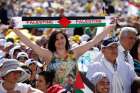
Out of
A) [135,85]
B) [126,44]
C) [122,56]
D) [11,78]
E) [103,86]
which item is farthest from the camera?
[126,44]

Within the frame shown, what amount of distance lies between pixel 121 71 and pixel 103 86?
2.78 ft

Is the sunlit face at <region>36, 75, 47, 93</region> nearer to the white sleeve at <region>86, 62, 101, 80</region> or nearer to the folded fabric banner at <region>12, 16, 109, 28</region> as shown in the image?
the white sleeve at <region>86, 62, 101, 80</region>

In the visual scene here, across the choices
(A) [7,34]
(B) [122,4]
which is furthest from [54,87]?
(B) [122,4]

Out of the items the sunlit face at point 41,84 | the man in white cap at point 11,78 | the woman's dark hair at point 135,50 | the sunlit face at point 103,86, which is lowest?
the woman's dark hair at point 135,50

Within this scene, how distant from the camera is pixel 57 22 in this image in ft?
36.3

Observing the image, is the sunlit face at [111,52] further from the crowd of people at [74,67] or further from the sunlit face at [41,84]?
the sunlit face at [41,84]

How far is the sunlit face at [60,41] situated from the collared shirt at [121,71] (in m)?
0.70

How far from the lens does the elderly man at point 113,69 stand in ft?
27.7

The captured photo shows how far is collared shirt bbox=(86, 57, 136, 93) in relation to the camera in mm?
8430

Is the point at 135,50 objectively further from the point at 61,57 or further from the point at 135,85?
the point at 135,85

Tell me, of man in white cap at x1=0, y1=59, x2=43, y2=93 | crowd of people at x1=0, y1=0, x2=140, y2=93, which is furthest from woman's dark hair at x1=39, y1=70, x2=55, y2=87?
man in white cap at x1=0, y1=59, x2=43, y2=93

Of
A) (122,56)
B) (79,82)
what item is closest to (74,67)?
(79,82)

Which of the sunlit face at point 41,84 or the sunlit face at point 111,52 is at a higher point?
the sunlit face at point 111,52

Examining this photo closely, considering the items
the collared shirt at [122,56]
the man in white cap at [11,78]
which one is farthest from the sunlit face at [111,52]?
the man in white cap at [11,78]
